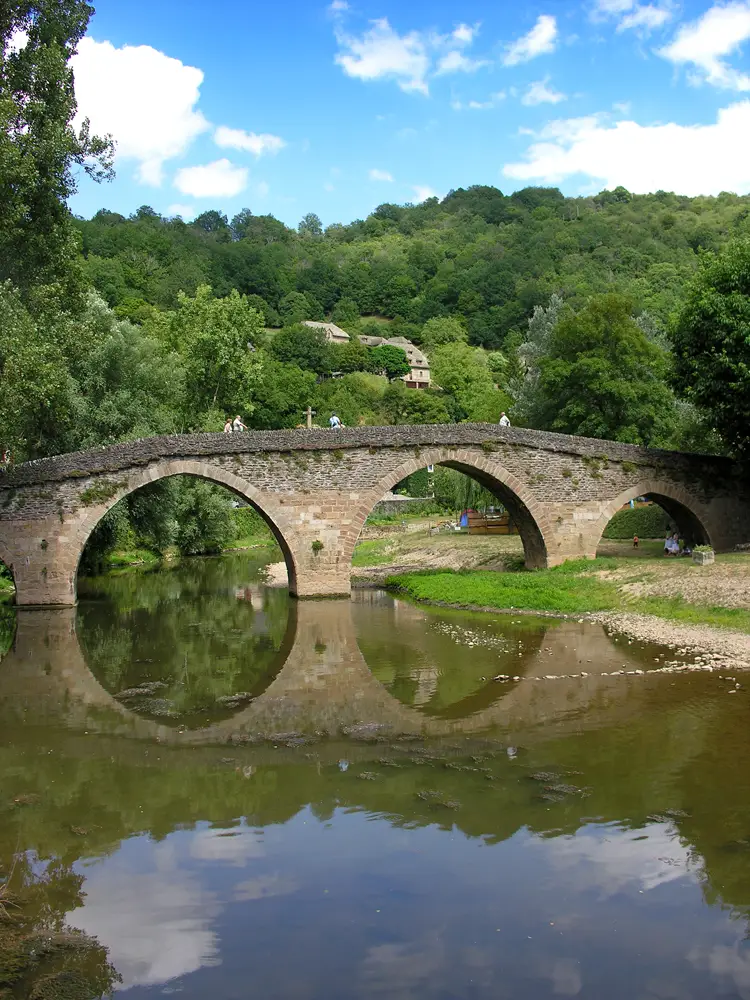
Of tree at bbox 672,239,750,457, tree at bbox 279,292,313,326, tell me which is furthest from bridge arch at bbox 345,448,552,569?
tree at bbox 279,292,313,326

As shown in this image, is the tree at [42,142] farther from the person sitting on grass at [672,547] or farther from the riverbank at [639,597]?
the person sitting on grass at [672,547]

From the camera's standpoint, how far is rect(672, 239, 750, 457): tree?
80.1 ft

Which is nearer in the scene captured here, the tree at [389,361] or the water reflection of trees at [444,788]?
the water reflection of trees at [444,788]

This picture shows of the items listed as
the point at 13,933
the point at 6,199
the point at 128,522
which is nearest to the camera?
the point at 13,933

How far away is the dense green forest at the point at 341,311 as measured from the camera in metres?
21.6

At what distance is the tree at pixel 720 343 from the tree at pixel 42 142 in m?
15.9

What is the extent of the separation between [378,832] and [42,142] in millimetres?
18281

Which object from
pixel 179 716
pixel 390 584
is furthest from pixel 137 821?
pixel 390 584

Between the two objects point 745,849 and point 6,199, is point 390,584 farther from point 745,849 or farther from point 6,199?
point 745,849

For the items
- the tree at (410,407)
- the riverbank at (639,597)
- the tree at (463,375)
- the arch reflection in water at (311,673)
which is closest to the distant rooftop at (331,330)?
the tree at (463,375)

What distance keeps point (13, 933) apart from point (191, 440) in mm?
17825

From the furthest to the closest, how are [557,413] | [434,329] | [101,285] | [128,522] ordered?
1. [434,329]
2. [101,285]
3. [557,413]
4. [128,522]

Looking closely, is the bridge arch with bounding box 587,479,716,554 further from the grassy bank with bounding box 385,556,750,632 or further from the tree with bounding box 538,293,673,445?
the tree with bounding box 538,293,673,445

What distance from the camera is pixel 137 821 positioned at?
9109 millimetres
